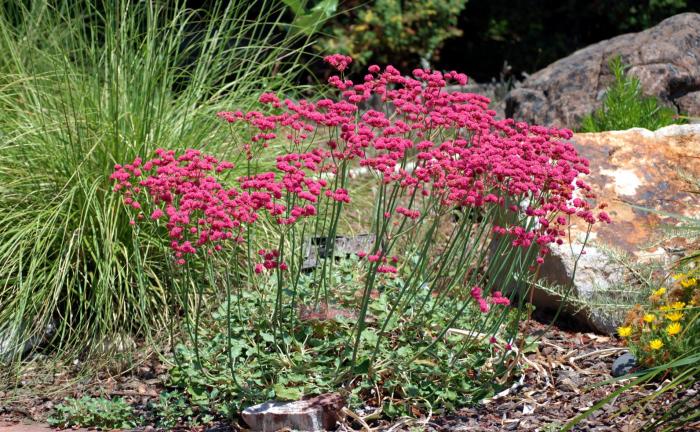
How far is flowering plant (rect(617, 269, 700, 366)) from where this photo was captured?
137 inches

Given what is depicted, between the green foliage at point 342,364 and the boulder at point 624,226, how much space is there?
1.86 feet

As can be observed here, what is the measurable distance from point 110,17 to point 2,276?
57.4 inches

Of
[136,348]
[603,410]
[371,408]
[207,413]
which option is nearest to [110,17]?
[136,348]

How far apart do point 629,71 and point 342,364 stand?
3.98 meters

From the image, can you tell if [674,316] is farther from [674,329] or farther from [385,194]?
[385,194]

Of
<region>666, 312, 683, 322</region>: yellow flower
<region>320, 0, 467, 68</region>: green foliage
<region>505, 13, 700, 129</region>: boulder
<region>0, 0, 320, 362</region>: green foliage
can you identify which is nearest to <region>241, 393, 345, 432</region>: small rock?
<region>0, 0, 320, 362</region>: green foliage

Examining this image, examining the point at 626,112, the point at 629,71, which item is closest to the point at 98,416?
the point at 626,112

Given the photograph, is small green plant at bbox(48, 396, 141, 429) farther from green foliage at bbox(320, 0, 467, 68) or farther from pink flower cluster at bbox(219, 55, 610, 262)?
green foliage at bbox(320, 0, 467, 68)

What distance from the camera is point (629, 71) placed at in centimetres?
658

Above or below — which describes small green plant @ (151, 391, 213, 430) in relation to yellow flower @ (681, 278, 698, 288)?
below

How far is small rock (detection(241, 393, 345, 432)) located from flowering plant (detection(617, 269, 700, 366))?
126cm

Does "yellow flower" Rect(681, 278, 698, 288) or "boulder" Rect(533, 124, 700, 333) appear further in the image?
"boulder" Rect(533, 124, 700, 333)

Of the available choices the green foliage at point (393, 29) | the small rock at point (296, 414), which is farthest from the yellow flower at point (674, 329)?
the green foliage at point (393, 29)

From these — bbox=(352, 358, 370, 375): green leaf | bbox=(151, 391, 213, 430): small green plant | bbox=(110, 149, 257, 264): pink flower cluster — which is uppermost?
bbox=(110, 149, 257, 264): pink flower cluster
